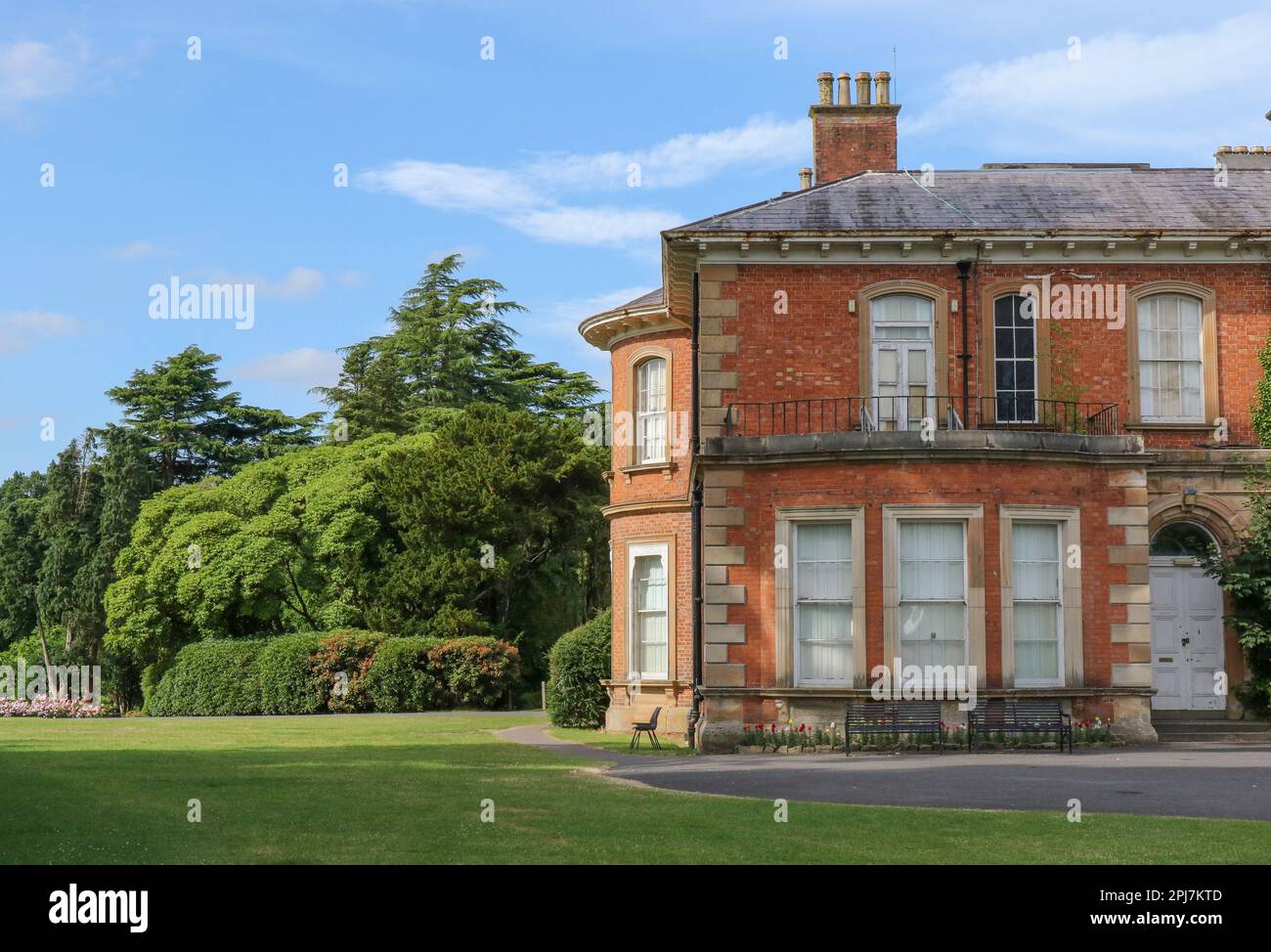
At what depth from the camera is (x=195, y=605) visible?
4562cm

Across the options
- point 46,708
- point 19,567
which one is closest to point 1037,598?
point 46,708

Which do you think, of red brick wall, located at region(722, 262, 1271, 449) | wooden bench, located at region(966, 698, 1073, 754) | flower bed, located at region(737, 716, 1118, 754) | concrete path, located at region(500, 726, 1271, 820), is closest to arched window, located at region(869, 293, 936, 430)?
red brick wall, located at region(722, 262, 1271, 449)

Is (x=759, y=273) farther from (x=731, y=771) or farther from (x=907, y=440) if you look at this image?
(x=731, y=771)

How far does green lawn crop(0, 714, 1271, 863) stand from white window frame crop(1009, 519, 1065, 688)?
7.15 meters

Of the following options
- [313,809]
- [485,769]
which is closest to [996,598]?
[485,769]

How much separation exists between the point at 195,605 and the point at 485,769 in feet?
95.4

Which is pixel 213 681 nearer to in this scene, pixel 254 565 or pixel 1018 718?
pixel 254 565

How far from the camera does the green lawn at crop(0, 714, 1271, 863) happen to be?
10680mm

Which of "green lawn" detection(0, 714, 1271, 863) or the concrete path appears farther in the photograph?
the concrete path

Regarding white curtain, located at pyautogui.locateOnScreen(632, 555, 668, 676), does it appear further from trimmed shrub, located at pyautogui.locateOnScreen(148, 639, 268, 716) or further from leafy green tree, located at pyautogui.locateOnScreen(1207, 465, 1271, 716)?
trimmed shrub, located at pyautogui.locateOnScreen(148, 639, 268, 716)

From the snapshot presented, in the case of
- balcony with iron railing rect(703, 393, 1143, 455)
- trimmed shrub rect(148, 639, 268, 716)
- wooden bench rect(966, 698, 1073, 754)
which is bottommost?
trimmed shrub rect(148, 639, 268, 716)

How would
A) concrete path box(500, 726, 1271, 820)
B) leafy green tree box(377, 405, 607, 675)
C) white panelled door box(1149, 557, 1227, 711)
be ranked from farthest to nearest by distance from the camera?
1. leafy green tree box(377, 405, 607, 675)
2. white panelled door box(1149, 557, 1227, 711)
3. concrete path box(500, 726, 1271, 820)

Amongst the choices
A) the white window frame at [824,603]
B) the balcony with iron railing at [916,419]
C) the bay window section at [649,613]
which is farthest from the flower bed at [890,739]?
the bay window section at [649,613]

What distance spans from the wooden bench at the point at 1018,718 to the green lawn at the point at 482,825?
602cm
